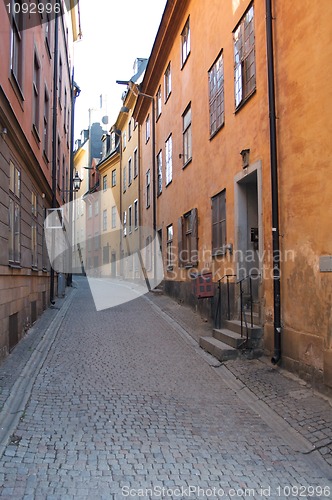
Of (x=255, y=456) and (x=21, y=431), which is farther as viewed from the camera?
(x=21, y=431)

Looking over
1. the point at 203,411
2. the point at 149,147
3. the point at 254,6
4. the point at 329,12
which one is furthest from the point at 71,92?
the point at 203,411

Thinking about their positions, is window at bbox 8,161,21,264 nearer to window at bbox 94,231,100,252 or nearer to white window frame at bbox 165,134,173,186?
white window frame at bbox 165,134,173,186

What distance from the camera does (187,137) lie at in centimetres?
1405

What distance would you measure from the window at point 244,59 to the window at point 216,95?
0.95 m

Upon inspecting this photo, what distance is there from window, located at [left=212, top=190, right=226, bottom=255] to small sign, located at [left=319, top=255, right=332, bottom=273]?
14.2 ft

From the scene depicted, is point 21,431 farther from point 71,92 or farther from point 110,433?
point 71,92

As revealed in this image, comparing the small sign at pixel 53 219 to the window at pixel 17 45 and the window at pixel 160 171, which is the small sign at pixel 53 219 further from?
the window at pixel 17 45

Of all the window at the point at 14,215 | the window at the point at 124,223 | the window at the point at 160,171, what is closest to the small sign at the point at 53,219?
the window at the point at 160,171

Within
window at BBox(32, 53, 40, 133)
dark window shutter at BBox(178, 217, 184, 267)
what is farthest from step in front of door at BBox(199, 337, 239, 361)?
window at BBox(32, 53, 40, 133)

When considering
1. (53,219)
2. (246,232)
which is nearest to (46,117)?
(53,219)

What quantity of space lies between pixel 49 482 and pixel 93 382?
111 inches

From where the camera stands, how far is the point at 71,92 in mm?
24250

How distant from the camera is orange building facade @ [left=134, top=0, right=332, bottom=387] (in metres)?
6.02

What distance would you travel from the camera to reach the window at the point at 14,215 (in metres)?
8.09
